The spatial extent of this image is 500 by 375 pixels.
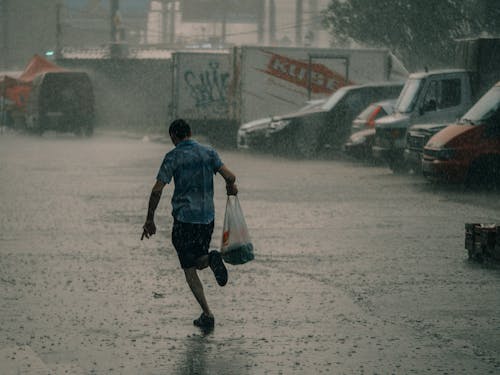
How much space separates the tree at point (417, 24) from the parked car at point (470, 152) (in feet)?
82.6

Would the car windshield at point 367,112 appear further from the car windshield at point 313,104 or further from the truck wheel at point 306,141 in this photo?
the car windshield at point 313,104

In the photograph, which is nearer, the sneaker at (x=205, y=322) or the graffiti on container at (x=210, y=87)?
the sneaker at (x=205, y=322)

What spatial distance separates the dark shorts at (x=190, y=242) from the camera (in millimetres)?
8617

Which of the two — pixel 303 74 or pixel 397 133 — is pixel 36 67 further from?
pixel 397 133

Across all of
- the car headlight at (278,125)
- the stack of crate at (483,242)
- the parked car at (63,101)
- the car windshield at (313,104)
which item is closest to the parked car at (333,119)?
the car headlight at (278,125)

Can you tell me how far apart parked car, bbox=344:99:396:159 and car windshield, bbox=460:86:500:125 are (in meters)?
5.16

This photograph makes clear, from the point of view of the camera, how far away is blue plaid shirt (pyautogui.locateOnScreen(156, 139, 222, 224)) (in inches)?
340

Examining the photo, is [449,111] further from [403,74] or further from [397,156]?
[403,74]

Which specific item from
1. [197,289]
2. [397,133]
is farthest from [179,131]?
[397,133]

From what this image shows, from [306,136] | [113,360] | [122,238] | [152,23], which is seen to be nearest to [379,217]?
[122,238]

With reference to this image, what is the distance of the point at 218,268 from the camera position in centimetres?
858

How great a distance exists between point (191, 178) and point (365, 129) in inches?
704

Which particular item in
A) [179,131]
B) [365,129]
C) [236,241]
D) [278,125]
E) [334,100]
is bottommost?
[278,125]

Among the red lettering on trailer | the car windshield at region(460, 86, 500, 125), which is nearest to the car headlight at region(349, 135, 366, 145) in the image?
the car windshield at region(460, 86, 500, 125)
